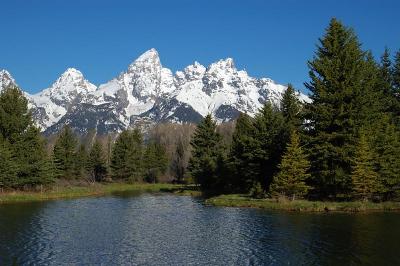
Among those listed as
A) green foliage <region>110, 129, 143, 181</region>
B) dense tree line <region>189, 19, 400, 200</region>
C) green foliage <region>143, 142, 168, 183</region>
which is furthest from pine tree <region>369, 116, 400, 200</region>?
green foliage <region>143, 142, 168, 183</region>

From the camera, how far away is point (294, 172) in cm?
6056

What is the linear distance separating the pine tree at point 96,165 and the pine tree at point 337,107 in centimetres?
8506

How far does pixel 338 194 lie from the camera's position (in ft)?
207

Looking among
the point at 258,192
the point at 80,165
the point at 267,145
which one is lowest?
the point at 258,192

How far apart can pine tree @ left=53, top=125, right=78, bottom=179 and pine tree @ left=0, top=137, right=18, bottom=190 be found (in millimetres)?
35504

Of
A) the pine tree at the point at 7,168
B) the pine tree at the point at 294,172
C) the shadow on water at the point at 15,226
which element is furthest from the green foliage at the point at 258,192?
the pine tree at the point at 7,168

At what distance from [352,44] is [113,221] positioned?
1410 inches

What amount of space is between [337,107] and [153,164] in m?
92.9

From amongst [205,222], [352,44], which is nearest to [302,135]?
[352,44]

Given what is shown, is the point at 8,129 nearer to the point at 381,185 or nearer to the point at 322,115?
the point at 322,115

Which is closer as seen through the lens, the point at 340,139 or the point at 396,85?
the point at 340,139

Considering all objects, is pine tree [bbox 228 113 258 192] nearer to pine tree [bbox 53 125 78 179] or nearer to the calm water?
the calm water

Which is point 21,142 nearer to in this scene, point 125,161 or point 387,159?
point 125,161

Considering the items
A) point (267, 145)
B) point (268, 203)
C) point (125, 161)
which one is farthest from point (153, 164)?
point (268, 203)
